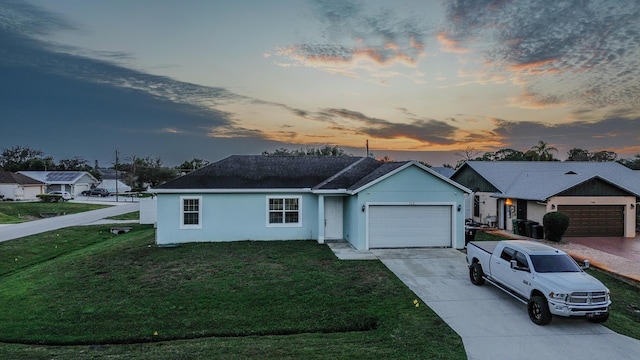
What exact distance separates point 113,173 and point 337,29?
86.2 metres

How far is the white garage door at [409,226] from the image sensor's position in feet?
51.9

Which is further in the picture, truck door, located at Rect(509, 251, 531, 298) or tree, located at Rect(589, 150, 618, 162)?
tree, located at Rect(589, 150, 618, 162)

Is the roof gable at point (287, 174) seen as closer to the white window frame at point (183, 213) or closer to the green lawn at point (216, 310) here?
the white window frame at point (183, 213)

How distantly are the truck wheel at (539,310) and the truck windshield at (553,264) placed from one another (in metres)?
0.72

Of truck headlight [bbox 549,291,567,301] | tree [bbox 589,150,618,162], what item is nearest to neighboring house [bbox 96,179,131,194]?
truck headlight [bbox 549,291,567,301]

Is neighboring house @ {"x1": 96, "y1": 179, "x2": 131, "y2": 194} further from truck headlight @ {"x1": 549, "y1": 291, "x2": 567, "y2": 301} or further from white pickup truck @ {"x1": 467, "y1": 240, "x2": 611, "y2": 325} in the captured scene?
truck headlight @ {"x1": 549, "y1": 291, "x2": 567, "y2": 301}

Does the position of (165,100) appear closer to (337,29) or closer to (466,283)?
(337,29)

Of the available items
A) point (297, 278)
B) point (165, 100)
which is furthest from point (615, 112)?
point (165, 100)

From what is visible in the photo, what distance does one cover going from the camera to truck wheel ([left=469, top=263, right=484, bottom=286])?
10.6 m

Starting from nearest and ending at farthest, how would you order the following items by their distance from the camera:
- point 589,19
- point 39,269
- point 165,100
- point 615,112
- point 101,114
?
point 39,269 < point 589,19 < point 615,112 < point 165,100 < point 101,114

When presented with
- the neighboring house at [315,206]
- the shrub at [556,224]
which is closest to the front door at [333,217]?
the neighboring house at [315,206]

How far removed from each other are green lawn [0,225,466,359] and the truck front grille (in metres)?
2.70

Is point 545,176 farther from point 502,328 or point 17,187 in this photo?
point 17,187

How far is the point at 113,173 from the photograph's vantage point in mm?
86500
